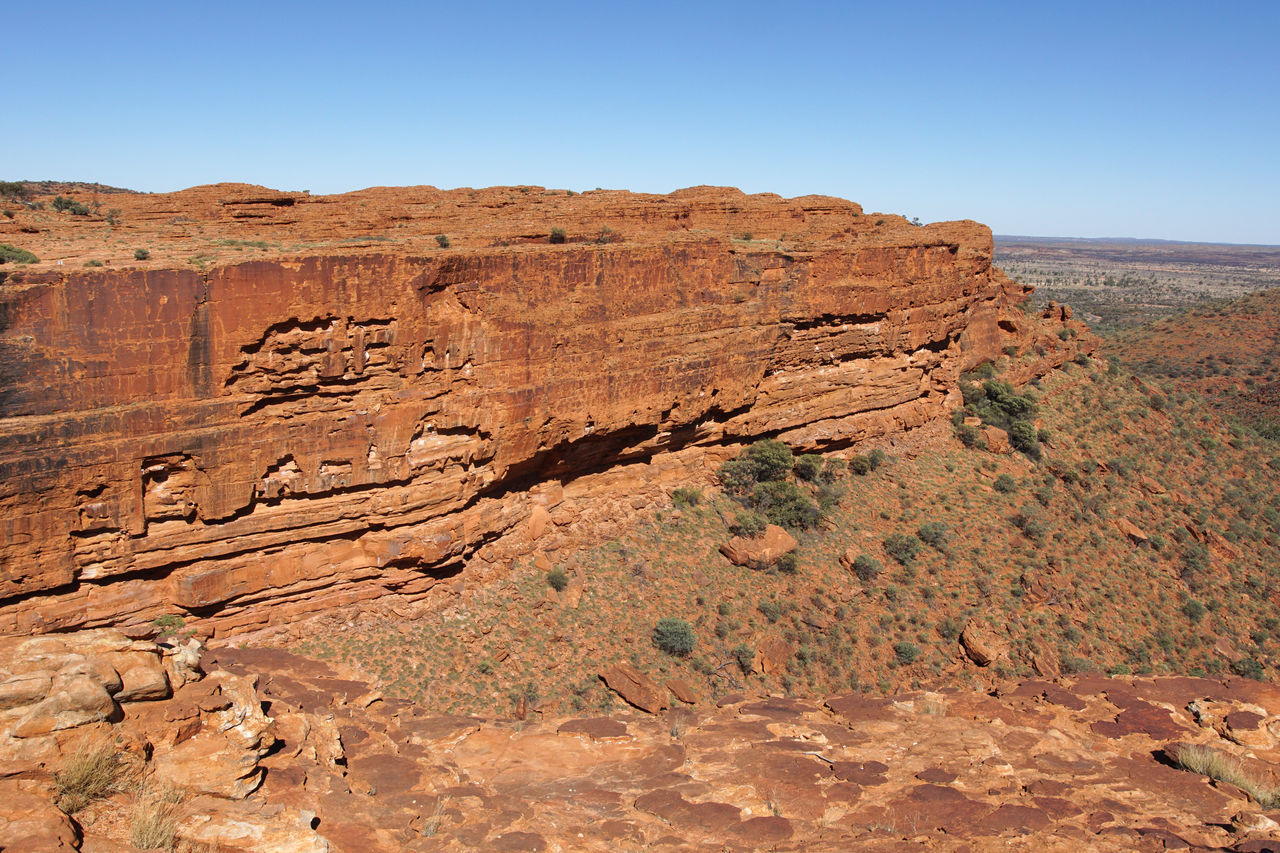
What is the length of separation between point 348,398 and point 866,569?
1513 centimetres

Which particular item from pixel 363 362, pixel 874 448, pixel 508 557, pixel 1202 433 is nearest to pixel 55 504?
pixel 363 362

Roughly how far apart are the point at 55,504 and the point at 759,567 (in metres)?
16.4

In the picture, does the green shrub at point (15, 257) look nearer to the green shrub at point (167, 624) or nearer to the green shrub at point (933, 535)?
the green shrub at point (167, 624)

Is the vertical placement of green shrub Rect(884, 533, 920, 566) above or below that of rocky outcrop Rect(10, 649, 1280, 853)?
above

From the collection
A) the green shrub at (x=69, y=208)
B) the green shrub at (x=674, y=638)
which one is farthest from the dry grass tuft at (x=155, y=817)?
the green shrub at (x=69, y=208)

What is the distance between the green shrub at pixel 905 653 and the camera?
22359 mm

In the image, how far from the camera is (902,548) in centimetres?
2577

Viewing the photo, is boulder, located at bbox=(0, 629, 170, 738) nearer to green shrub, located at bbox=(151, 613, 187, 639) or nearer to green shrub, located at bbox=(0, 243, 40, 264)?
green shrub, located at bbox=(151, 613, 187, 639)

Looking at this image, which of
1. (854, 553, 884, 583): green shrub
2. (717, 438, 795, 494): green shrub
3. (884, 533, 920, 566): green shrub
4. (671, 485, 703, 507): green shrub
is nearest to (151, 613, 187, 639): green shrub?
(671, 485, 703, 507): green shrub

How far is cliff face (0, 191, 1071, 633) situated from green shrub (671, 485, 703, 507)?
121 centimetres

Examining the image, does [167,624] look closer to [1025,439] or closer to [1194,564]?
[1025,439]

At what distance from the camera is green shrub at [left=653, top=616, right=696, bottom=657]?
20672mm

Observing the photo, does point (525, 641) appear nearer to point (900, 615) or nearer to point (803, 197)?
point (900, 615)

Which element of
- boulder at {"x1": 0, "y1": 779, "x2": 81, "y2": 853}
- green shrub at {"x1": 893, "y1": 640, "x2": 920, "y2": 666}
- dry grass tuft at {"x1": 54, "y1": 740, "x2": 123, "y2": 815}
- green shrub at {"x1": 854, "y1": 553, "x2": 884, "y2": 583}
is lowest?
green shrub at {"x1": 893, "y1": 640, "x2": 920, "y2": 666}
